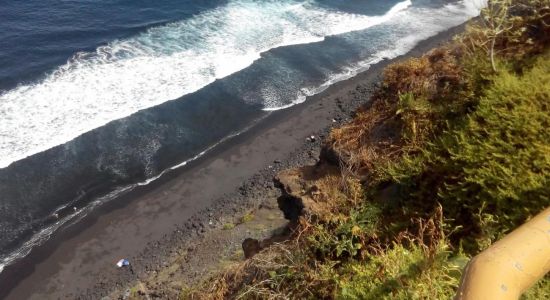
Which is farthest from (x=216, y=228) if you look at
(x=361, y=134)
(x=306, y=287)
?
(x=306, y=287)

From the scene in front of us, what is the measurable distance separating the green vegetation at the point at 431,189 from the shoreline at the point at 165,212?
773 cm

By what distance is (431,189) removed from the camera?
6.91m

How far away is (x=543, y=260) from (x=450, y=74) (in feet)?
24.8

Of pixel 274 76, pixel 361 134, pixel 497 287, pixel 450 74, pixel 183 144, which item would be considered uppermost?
pixel 497 287

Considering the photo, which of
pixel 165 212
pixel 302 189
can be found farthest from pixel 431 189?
pixel 165 212

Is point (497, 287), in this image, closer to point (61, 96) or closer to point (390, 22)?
point (61, 96)

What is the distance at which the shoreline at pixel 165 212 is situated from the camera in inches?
588

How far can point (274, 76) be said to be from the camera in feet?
81.6

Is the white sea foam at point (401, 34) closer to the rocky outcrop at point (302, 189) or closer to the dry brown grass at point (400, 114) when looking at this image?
the rocky outcrop at point (302, 189)

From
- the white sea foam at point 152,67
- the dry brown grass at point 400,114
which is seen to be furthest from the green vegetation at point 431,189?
the white sea foam at point 152,67

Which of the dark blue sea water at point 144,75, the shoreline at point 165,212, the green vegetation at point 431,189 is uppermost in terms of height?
the green vegetation at point 431,189

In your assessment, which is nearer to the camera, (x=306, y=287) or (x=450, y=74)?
(x=306, y=287)

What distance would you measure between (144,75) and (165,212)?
10261mm

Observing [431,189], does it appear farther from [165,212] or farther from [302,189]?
[165,212]
